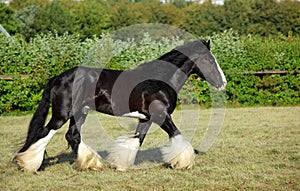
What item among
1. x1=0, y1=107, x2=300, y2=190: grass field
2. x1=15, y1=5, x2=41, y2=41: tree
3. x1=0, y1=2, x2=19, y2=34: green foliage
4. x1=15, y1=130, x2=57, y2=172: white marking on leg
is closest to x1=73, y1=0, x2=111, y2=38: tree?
x1=15, y1=5, x2=41, y2=41: tree

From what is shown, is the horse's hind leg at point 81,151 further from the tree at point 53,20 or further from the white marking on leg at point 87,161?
the tree at point 53,20

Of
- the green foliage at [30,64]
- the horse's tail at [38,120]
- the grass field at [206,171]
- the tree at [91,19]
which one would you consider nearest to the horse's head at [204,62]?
the grass field at [206,171]

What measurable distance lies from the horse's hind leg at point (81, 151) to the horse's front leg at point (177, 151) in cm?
97

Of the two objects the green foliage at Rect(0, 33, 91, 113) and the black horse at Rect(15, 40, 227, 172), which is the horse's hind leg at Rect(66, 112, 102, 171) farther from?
the green foliage at Rect(0, 33, 91, 113)

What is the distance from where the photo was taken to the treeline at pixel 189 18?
41.4 metres

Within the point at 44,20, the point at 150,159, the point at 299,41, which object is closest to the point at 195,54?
the point at 150,159

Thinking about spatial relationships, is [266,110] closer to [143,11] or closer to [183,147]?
[183,147]

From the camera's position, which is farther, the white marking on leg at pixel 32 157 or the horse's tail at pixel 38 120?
the horse's tail at pixel 38 120

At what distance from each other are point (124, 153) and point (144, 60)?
319 inches

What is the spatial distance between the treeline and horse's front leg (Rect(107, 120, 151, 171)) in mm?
34510

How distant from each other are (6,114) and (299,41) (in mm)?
10034

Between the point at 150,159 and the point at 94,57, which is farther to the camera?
the point at 94,57

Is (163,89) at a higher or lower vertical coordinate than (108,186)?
higher

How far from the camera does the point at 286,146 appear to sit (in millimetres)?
7430
